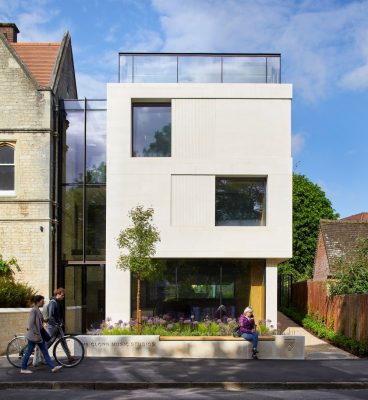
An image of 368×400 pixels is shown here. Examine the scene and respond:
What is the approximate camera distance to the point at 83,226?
24.4 metres

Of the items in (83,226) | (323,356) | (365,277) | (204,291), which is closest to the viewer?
(323,356)

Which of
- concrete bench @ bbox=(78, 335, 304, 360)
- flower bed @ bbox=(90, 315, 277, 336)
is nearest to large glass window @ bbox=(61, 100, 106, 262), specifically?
flower bed @ bbox=(90, 315, 277, 336)

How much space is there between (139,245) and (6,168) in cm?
616

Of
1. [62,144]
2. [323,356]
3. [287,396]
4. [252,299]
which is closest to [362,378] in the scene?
[287,396]

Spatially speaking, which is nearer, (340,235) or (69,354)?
(69,354)

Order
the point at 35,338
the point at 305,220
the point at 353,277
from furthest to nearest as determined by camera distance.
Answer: the point at 305,220 < the point at 353,277 < the point at 35,338

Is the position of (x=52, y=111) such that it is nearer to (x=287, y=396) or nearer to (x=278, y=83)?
(x=278, y=83)

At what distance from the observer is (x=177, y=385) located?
13773 millimetres

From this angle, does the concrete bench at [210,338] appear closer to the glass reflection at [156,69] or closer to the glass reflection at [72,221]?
the glass reflection at [72,221]

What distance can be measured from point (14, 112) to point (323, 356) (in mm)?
12685

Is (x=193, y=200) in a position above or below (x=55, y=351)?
above

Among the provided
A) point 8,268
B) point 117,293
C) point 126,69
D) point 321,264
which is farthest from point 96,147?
point 321,264

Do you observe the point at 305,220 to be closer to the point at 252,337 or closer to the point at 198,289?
the point at 198,289

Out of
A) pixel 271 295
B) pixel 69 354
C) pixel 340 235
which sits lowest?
pixel 69 354
